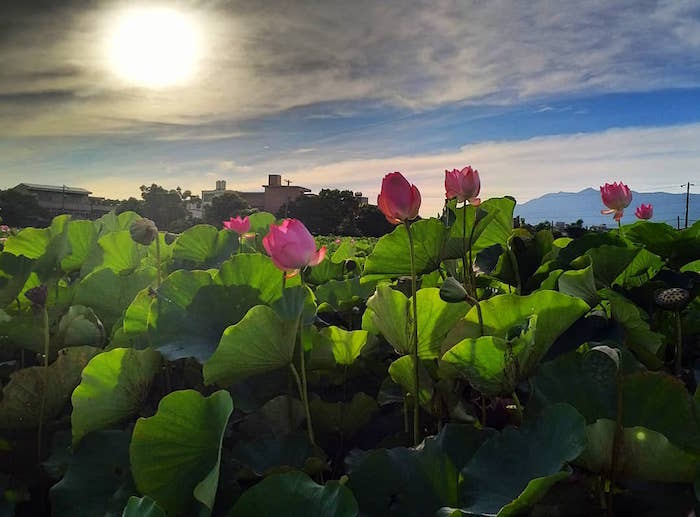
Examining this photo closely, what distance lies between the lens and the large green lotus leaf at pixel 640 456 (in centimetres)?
45

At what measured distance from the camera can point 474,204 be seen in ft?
3.23

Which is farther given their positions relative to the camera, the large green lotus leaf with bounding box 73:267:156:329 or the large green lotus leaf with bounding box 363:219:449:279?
the large green lotus leaf with bounding box 73:267:156:329

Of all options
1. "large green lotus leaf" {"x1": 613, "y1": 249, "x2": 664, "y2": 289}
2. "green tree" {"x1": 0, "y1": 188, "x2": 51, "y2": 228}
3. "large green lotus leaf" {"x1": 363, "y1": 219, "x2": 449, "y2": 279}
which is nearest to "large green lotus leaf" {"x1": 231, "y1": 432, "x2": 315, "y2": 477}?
"large green lotus leaf" {"x1": 363, "y1": 219, "x2": 449, "y2": 279}

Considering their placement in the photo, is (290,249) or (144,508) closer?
(144,508)

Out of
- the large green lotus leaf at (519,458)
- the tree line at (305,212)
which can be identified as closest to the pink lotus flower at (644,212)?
the large green lotus leaf at (519,458)

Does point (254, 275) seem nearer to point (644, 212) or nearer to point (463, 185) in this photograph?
point (463, 185)

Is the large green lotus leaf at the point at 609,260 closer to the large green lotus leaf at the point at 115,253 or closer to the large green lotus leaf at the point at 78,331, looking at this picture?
the large green lotus leaf at the point at 78,331

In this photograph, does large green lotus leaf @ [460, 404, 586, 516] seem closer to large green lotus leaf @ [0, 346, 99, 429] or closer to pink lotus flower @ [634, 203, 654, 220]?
large green lotus leaf @ [0, 346, 99, 429]

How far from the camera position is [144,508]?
47cm

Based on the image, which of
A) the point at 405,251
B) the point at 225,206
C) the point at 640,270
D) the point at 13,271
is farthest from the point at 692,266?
the point at 225,206

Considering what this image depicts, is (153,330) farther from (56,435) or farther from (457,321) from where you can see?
(457,321)

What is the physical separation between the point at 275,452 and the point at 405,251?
1.29 ft

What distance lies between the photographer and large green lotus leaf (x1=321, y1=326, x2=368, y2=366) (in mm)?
726

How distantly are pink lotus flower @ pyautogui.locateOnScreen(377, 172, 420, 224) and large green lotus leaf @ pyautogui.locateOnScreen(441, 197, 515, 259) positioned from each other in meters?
0.21
